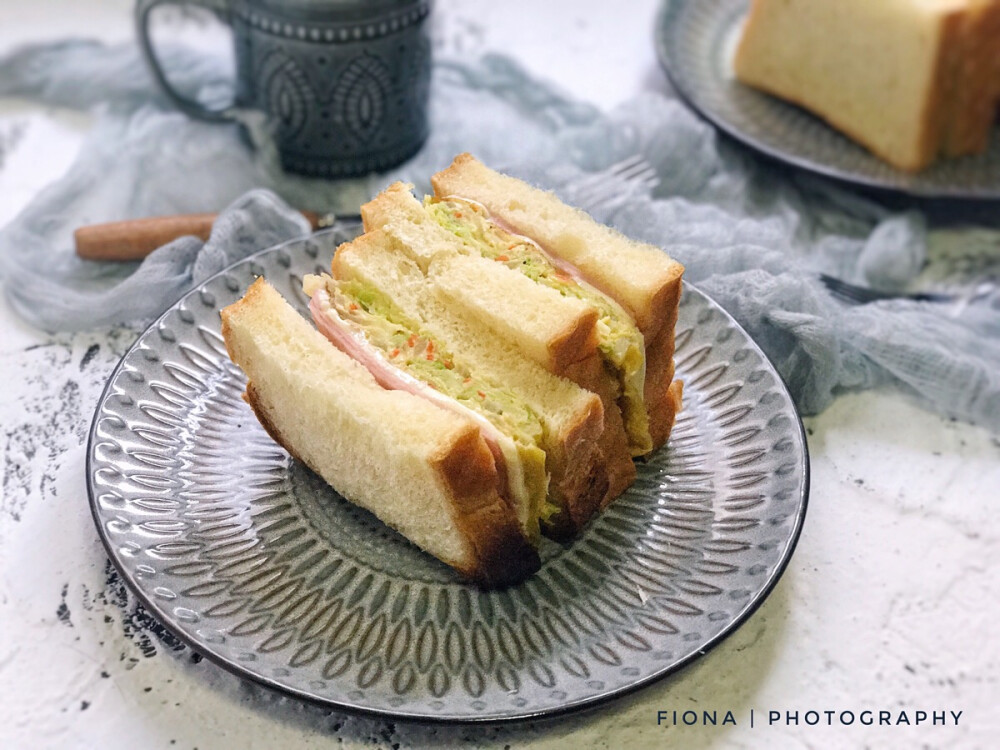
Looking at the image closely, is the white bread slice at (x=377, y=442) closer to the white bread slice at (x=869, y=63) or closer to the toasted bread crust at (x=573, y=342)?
the toasted bread crust at (x=573, y=342)

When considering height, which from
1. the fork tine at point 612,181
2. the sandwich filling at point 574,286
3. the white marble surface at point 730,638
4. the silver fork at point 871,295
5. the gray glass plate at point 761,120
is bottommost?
the white marble surface at point 730,638

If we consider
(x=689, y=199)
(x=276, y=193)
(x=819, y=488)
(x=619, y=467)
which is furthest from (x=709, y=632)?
(x=276, y=193)

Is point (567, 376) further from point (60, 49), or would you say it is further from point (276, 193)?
point (60, 49)

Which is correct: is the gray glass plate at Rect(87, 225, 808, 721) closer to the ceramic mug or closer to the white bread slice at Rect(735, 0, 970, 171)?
the ceramic mug

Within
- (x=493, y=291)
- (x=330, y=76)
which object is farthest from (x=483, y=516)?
(x=330, y=76)

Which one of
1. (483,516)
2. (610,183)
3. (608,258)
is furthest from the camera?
(610,183)

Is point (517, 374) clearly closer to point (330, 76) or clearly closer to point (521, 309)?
point (521, 309)

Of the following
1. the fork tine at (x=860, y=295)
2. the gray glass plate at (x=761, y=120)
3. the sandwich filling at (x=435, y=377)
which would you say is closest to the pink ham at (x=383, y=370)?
the sandwich filling at (x=435, y=377)
